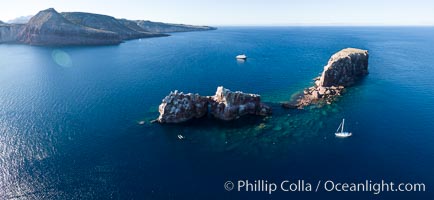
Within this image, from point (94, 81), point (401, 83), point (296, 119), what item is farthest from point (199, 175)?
point (401, 83)

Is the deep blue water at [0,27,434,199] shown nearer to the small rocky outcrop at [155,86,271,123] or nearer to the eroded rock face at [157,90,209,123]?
the small rocky outcrop at [155,86,271,123]

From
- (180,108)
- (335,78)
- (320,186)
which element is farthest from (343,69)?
(320,186)

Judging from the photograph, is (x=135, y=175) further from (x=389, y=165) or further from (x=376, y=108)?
(x=376, y=108)

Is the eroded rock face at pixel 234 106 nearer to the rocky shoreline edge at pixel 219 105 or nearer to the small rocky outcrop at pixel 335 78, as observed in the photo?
the rocky shoreline edge at pixel 219 105

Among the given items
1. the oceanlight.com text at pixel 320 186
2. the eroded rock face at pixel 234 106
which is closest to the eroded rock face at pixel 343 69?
the eroded rock face at pixel 234 106

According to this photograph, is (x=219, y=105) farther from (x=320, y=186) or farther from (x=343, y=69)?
(x=343, y=69)

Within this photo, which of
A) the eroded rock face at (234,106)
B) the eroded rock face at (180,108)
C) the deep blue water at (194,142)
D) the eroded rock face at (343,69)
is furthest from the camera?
the eroded rock face at (343,69)

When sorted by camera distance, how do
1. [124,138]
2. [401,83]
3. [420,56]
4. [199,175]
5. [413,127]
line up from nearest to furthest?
[199,175] < [124,138] < [413,127] < [401,83] < [420,56]
